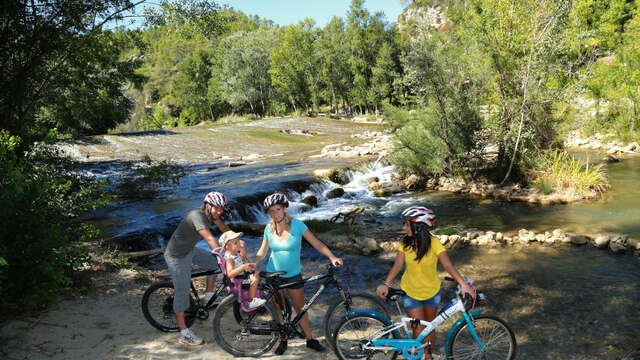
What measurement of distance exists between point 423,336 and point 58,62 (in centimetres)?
1347

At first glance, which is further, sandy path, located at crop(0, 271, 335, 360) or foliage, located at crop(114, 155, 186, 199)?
foliage, located at crop(114, 155, 186, 199)

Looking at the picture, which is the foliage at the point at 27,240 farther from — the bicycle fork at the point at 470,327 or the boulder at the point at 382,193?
the boulder at the point at 382,193

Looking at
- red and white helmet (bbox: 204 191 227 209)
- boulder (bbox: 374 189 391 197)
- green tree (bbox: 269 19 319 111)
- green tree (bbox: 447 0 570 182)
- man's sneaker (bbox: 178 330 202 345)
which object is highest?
green tree (bbox: 269 19 319 111)

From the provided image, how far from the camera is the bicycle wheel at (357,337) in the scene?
166 inches

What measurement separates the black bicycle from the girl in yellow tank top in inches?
103

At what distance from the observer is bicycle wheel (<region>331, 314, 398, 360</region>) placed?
13.9 ft

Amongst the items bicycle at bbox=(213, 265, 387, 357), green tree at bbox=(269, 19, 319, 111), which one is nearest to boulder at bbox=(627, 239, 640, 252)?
bicycle at bbox=(213, 265, 387, 357)

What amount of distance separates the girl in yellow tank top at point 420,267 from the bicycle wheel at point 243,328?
64.7 inches

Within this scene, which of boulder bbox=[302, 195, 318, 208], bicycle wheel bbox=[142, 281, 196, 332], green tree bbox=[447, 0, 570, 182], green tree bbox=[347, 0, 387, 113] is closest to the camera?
bicycle wheel bbox=[142, 281, 196, 332]

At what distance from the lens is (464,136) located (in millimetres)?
16078

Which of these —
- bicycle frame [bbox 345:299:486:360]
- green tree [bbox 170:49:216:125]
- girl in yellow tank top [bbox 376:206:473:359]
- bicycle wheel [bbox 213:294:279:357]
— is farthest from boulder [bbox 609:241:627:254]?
green tree [bbox 170:49:216:125]

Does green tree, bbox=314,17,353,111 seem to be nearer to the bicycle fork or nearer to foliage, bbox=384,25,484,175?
foliage, bbox=384,25,484,175

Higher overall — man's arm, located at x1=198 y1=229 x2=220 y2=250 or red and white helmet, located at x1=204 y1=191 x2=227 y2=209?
red and white helmet, located at x1=204 y1=191 x2=227 y2=209

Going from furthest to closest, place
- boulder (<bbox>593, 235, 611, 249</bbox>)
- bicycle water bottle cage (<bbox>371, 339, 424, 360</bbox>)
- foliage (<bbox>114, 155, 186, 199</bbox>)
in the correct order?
foliage (<bbox>114, 155, 186, 199</bbox>) → boulder (<bbox>593, 235, 611, 249</bbox>) → bicycle water bottle cage (<bbox>371, 339, 424, 360</bbox>)
